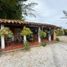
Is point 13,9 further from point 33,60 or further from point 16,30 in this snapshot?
point 33,60

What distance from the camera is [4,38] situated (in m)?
18.5

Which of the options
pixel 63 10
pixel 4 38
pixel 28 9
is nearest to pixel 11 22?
pixel 4 38

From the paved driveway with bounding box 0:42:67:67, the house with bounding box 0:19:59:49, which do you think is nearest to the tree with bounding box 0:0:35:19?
the house with bounding box 0:19:59:49

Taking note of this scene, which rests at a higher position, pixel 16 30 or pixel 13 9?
pixel 13 9

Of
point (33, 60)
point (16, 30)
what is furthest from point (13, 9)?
point (33, 60)

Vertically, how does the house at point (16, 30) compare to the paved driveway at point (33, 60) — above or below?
above

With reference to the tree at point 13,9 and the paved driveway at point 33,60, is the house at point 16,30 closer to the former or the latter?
the paved driveway at point 33,60

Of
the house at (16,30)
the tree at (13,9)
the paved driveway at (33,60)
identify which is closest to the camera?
the paved driveway at (33,60)

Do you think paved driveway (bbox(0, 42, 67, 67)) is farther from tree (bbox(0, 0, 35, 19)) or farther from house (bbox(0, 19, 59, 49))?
tree (bbox(0, 0, 35, 19))

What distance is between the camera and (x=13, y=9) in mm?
27875

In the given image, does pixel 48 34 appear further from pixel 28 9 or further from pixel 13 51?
pixel 13 51

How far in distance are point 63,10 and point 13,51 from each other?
67.5ft

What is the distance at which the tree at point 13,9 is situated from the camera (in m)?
26.4

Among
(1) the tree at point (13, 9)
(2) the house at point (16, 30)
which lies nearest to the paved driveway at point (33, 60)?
(2) the house at point (16, 30)
